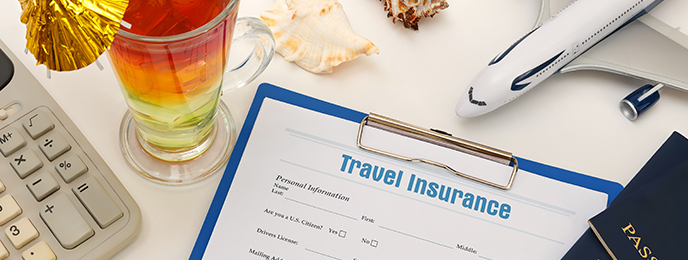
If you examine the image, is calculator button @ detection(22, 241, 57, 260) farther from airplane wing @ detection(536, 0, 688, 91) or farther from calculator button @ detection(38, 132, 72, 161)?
airplane wing @ detection(536, 0, 688, 91)

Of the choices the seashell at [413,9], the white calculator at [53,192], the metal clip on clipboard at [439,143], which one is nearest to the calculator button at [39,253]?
the white calculator at [53,192]

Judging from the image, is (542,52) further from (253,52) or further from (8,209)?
(8,209)

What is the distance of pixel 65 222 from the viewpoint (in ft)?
1.11

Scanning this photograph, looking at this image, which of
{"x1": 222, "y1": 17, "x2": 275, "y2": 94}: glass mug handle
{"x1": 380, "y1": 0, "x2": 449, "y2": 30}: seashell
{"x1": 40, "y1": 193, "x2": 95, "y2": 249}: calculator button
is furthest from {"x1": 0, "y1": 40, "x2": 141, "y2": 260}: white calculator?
{"x1": 380, "y1": 0, "x2": 449, "y2": 30}: seashell

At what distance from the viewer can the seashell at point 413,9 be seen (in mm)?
452

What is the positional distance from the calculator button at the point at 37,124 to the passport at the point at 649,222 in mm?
413

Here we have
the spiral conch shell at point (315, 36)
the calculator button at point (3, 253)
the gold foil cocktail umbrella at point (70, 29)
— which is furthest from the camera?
the spiral conch shell at point (315, 36)

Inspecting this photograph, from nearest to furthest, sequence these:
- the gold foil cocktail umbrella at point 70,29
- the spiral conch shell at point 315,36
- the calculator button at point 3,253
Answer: the gold foil cocktail umbrella at point 70,29 → the calculator button at point 3,253 → the spiral conch shell at point 315,36

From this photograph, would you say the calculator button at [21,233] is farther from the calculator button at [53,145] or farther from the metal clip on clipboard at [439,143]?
the metal clip on clipboard at [439,143]

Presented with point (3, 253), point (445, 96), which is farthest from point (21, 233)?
point (445, 96)

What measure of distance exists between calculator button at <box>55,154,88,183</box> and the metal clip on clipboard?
21cm

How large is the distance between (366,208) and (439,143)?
0.08 meters

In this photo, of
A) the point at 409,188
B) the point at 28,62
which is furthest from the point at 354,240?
the point at 28,62

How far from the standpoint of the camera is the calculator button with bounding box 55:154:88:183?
351 mm
